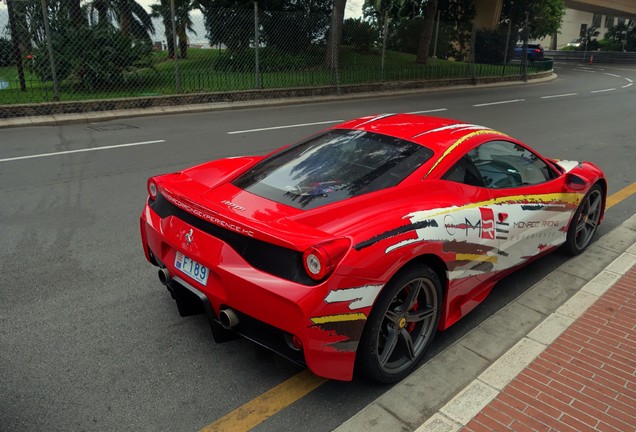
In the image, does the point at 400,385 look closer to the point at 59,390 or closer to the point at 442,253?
the point at 442,253

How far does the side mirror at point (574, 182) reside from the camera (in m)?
4.23

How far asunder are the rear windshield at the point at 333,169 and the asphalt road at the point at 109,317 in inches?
38.0

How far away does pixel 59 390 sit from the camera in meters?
2.75

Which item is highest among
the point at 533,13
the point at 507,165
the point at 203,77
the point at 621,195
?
the point at 533,13

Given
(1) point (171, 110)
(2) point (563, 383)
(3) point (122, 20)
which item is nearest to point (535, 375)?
(2) point (563, 383)

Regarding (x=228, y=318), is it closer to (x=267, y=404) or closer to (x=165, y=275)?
(x=267, y=404)

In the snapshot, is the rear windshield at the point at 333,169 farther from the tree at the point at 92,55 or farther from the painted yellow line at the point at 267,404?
the tree at the point at 92,55

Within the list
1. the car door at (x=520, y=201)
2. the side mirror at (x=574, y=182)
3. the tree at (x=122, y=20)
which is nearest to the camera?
the car door at (x=520, y=201)

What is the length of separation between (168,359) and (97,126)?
8.84m

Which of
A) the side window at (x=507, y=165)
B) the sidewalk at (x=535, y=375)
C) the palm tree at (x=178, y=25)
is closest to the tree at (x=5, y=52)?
the palm tree at (x=178, y=25)

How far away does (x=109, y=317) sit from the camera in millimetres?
3465

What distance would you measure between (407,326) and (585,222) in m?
2.66

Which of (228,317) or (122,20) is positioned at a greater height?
(122,20)

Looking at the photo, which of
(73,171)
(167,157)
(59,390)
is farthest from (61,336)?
(167,157)
